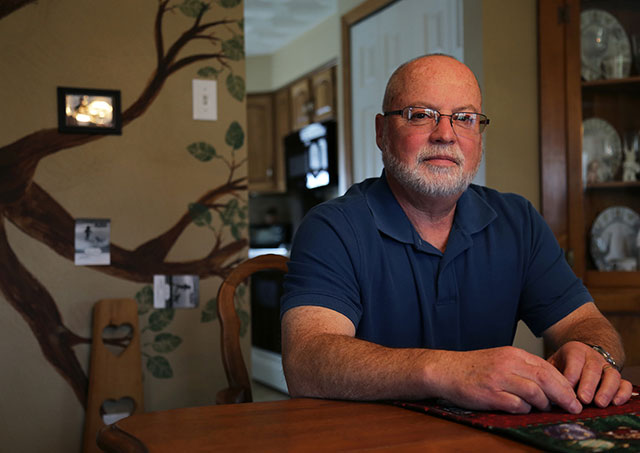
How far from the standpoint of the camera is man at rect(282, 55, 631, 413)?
3.45ft

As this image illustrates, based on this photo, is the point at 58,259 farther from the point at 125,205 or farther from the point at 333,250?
the point at 333,250

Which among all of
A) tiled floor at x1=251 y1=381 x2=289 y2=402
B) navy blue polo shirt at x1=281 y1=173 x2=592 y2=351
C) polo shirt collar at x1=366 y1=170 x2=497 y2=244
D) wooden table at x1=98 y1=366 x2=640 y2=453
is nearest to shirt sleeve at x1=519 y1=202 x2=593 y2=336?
navy blue polo shirt at x1=281 y1=173 x2=592 y2=351

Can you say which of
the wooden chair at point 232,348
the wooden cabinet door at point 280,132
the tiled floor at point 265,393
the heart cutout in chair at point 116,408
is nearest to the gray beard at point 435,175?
the wooden chair at point 232,348

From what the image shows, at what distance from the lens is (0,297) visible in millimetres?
1994

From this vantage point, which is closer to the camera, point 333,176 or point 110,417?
point 110,417

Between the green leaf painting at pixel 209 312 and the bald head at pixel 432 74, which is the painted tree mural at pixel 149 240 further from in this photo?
the bald head at pixel 432 74

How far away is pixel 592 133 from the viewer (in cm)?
258

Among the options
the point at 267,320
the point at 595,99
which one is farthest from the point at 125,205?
the point at 267,320

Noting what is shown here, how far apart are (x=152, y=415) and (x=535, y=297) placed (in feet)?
2.83

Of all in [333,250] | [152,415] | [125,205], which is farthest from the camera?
[125,205]

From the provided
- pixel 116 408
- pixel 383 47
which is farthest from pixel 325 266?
pixel 383 47

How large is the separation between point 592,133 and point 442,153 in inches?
57.7

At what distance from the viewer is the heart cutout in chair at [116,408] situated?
205cm

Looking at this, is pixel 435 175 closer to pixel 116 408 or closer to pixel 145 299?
pixel 145 299
